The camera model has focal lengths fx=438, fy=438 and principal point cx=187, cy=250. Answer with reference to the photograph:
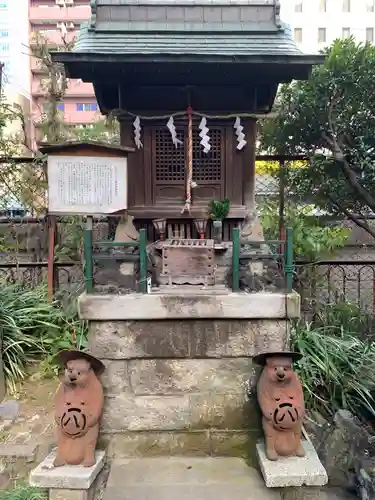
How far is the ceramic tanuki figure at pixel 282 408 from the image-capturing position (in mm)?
3836

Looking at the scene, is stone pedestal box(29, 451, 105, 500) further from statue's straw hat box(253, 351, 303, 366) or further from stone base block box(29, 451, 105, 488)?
statue's straw hat box(253, 351, 303, 366)

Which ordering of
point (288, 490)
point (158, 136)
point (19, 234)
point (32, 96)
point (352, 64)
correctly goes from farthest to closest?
point (32, 96) → point (19, 234) → point (352, 64) → point (158, 136) → point (288, 490)

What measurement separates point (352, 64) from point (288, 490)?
5.54 m

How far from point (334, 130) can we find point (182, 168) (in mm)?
2911

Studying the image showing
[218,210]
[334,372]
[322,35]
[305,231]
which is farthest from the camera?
[322,35]

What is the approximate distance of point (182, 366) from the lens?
4.33 meters

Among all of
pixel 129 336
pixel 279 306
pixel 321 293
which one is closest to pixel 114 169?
pixel 129 336

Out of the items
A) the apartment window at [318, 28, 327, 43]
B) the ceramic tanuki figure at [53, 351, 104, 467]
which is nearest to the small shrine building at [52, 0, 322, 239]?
the ceramic tanuki figure at [53, 351, 104, 467]

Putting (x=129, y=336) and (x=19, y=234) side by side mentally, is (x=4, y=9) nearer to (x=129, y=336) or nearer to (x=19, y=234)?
(x=19, y=234)

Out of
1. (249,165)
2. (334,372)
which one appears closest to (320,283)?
(334,372)

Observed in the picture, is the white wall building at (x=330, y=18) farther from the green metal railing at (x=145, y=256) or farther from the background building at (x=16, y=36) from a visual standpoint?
the green metal railing at (x=145, y=256)

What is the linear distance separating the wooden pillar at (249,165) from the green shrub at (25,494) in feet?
11.5

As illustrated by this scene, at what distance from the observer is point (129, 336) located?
4.26m

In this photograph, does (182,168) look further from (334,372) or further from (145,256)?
(334,372)
